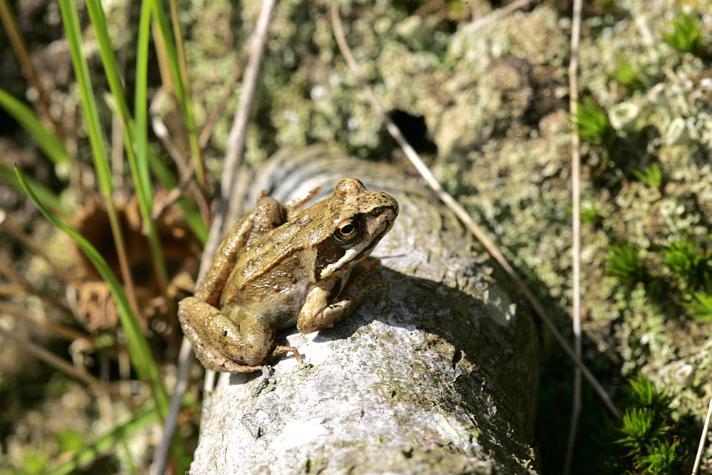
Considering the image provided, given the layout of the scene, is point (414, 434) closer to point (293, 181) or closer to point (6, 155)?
point (293, 181)

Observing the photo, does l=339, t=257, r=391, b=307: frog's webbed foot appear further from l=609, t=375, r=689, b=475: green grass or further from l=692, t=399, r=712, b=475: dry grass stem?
l=692, t=399, r=712, b=475: dry grass stem

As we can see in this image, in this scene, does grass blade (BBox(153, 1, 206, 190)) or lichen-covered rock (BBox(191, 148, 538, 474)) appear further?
grass blade (BBox(153, 1, 206, 190))

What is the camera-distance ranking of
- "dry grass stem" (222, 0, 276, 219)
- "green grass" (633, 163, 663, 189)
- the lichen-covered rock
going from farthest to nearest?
"dry grass stem" (222, 0, 276, 219) → "green grass" (633, 163, 663, 189) → the lichen-covered rock

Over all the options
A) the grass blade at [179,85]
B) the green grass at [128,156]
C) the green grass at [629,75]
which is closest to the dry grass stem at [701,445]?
the green grass at [629,75]

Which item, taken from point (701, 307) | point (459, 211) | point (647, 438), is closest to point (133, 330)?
point (459, 211)

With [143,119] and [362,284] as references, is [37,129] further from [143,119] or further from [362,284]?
[362,284]

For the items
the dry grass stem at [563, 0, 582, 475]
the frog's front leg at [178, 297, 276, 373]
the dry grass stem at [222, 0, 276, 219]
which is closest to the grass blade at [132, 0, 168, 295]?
the dry grass stem at [222, 0, 276, 219]

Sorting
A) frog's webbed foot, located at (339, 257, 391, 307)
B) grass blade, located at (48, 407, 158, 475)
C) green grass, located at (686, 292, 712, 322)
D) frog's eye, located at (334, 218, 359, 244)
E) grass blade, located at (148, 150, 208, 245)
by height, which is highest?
grass blade, located at (148, 150, 208, 245)

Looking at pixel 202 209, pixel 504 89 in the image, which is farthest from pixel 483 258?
pixel 202 209

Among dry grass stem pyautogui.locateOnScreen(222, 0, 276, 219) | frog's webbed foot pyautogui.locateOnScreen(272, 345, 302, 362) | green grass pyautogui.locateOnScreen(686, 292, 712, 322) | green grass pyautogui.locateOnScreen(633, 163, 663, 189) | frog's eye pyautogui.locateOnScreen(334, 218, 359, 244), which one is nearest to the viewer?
frog's webbed foot pyautogui.locateOnScreen(272, 345, 302, 362)
